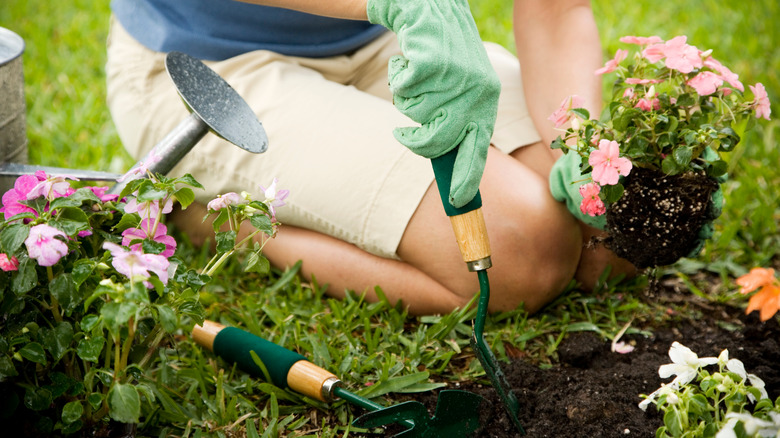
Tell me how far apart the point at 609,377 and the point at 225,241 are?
742 millimetres

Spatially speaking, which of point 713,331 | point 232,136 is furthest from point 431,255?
point 713,331

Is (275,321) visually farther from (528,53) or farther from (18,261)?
(528,53)

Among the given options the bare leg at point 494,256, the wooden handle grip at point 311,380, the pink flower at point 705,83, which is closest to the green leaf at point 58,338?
the wooden handle grip at point 311,380

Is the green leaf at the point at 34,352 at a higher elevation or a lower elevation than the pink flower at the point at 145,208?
lower

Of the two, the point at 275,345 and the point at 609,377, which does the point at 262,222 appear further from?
the point at 609,377

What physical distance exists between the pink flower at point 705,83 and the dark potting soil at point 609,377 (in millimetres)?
508

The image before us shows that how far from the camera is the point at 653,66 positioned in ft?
4.37

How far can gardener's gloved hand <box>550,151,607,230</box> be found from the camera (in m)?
1.44

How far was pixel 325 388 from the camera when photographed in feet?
4.10

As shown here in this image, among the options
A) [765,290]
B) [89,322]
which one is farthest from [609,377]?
[89,322]

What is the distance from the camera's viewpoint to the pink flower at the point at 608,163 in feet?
3.83

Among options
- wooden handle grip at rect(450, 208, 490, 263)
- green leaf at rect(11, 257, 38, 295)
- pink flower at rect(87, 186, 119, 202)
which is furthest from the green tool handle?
green leaf at rect(11, 257, 38, 295)

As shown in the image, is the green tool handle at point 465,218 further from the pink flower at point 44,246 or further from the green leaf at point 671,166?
the pink flower at point 44,246

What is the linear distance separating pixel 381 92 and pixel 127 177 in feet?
2.83
